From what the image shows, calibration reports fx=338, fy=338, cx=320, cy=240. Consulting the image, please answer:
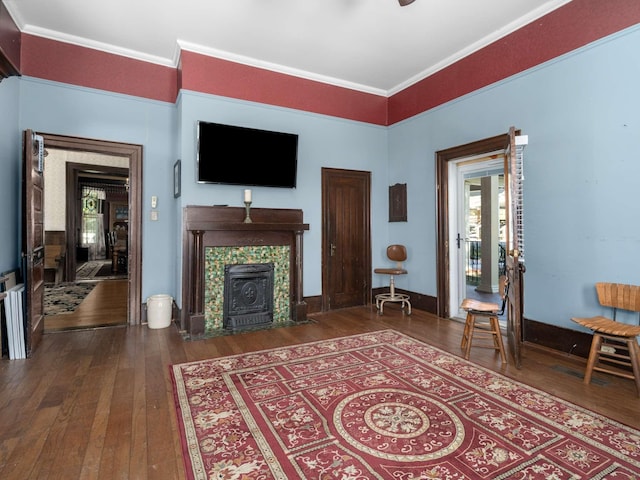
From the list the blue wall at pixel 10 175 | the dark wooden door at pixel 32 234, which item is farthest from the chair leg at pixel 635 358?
the blue wall at pixel 10 175

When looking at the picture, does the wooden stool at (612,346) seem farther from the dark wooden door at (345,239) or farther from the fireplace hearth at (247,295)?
the fireplace hearth at (247,295)

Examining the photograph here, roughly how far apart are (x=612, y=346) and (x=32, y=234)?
5314 mm

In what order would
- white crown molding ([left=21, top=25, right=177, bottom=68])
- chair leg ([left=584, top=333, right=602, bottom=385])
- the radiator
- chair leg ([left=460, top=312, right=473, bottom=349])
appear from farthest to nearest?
1. white crown molding ([left=21, top=25, right=177, bottom=68])
2. chair leg ([left=460, top=312, right=473, bottom=349])
3. the radiator
4. chair leg ([left=584, top=333, right=602, bottom=385])

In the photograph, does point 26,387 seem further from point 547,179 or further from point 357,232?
point 547,179

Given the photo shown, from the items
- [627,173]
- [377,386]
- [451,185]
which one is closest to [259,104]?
[451,185]

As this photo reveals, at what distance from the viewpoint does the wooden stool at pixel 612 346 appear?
253 cm

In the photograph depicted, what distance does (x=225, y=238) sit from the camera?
4285mm

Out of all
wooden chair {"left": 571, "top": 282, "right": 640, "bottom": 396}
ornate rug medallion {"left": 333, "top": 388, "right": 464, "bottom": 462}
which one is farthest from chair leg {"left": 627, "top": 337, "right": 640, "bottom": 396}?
ornate rug medallion {"left": 333, "top": 388, "right": 464, "bottom": 462}

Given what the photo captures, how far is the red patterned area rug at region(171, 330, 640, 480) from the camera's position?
1754 mm

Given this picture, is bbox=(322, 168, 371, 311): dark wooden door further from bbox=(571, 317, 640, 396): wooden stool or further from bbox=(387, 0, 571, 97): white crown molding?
bbox=(571, 317, 640, 396): wooden stool

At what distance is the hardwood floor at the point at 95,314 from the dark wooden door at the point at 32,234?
0.65 m

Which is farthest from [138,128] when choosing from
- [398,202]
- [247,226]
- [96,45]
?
[398,202]

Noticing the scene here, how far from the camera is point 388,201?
5695 mm

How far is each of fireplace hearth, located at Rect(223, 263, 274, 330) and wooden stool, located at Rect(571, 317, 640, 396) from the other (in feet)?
11.0
